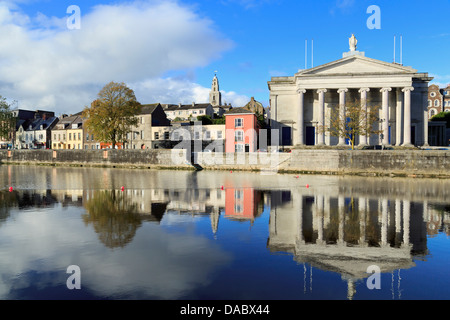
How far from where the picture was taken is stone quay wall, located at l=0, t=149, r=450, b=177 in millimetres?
36250

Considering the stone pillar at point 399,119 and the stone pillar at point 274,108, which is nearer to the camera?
the stone pillar at point 399,119

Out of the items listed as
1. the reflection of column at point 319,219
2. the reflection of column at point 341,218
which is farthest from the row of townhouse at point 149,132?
the reflection of column at point 341,218

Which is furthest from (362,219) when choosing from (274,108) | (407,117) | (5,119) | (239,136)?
(5,119)

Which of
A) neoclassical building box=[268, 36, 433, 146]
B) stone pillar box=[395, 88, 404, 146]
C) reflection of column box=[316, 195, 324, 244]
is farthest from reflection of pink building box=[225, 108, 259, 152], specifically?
reflection of column box=[316, 195, 324, 244]

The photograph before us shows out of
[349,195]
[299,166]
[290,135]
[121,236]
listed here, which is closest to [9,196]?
[121,236]

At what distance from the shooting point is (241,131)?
56.4m

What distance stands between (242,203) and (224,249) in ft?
28.1

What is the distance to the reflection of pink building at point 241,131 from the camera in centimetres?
5588

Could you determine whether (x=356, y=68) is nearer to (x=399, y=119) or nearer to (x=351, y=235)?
(x=399, y=119)

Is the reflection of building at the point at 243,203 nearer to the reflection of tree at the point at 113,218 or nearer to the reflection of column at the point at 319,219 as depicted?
the reflection of column at the point at 319,219

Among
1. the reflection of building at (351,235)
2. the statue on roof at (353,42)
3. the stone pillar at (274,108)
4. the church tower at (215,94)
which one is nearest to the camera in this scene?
the reflection of building at (351,235)

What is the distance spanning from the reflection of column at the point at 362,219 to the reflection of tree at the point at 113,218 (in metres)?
7.45
